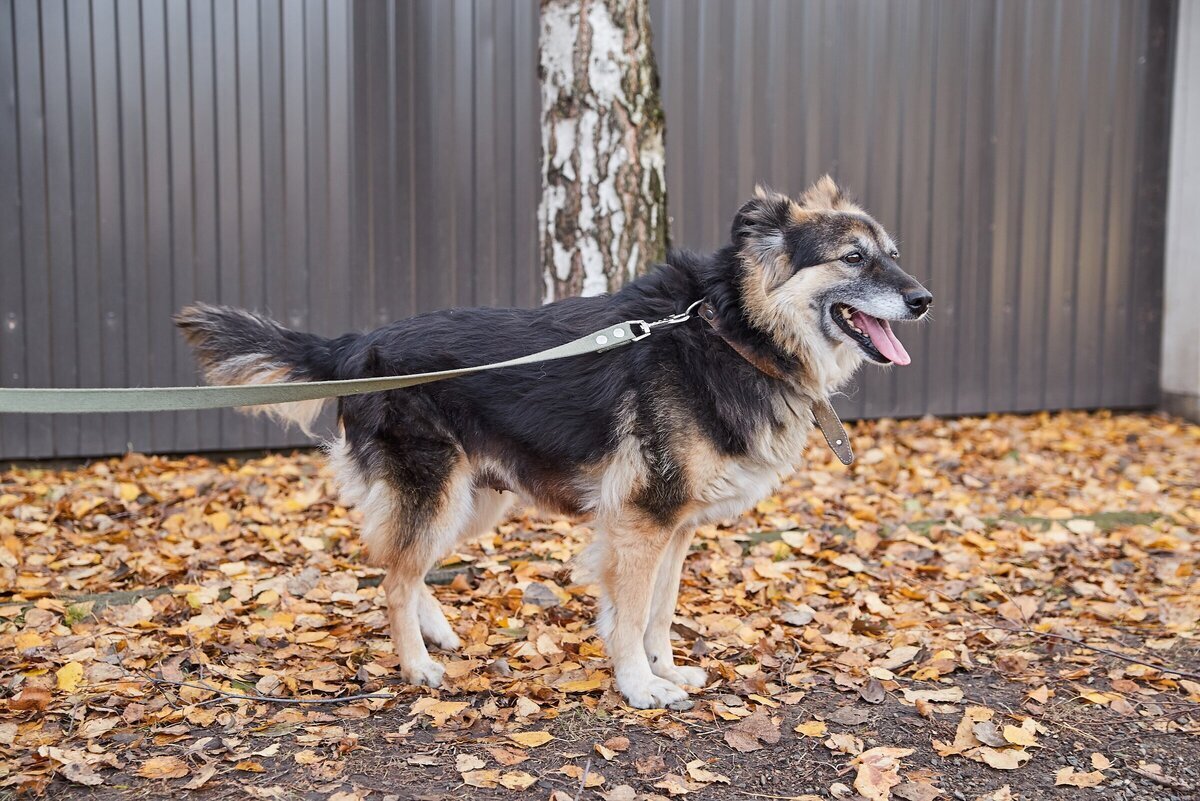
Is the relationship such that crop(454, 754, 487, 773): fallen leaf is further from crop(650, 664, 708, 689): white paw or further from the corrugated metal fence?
the corrugated metal fence

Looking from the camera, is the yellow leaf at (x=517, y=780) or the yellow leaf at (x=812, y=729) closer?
the yellow leaf at (x=517, y=780)

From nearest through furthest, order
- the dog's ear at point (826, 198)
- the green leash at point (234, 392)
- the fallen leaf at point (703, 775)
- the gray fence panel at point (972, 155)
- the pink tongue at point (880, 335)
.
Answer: the green leash at point (234, 392) < the fallen leaf at point (703, 775) < the pink tongue at point (880, 335) < the dog's ear at point (826, 198) < the gray fence panel at point (972, 155)

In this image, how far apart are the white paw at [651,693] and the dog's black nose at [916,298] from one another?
4.99ft

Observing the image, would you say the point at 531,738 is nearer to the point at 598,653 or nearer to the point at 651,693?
the point at 651,693

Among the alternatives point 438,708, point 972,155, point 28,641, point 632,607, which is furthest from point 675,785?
point 972,155

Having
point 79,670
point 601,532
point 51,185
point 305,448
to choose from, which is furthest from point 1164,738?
point 51,185

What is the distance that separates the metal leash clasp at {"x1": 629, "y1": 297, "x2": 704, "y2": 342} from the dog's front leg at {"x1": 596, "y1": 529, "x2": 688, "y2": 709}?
0.69 m

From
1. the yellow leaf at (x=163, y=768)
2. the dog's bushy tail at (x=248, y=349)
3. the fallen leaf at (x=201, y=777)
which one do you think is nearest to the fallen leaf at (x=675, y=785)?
the fallen leaf at (x=201, y=777)

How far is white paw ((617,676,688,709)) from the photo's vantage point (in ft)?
11.1

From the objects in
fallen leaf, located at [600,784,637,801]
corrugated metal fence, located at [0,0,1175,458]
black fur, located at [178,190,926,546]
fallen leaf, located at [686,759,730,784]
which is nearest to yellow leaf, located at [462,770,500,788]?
fallen leaf, located at [600,784,637,801]

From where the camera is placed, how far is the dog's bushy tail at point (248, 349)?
3572 millimetres

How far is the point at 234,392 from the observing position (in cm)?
263

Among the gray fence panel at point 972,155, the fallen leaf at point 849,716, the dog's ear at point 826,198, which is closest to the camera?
the fallen leaf at point 849,716

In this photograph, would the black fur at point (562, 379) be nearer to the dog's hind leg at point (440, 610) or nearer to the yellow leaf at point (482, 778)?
the dog's hind leg at point (440, 610)
